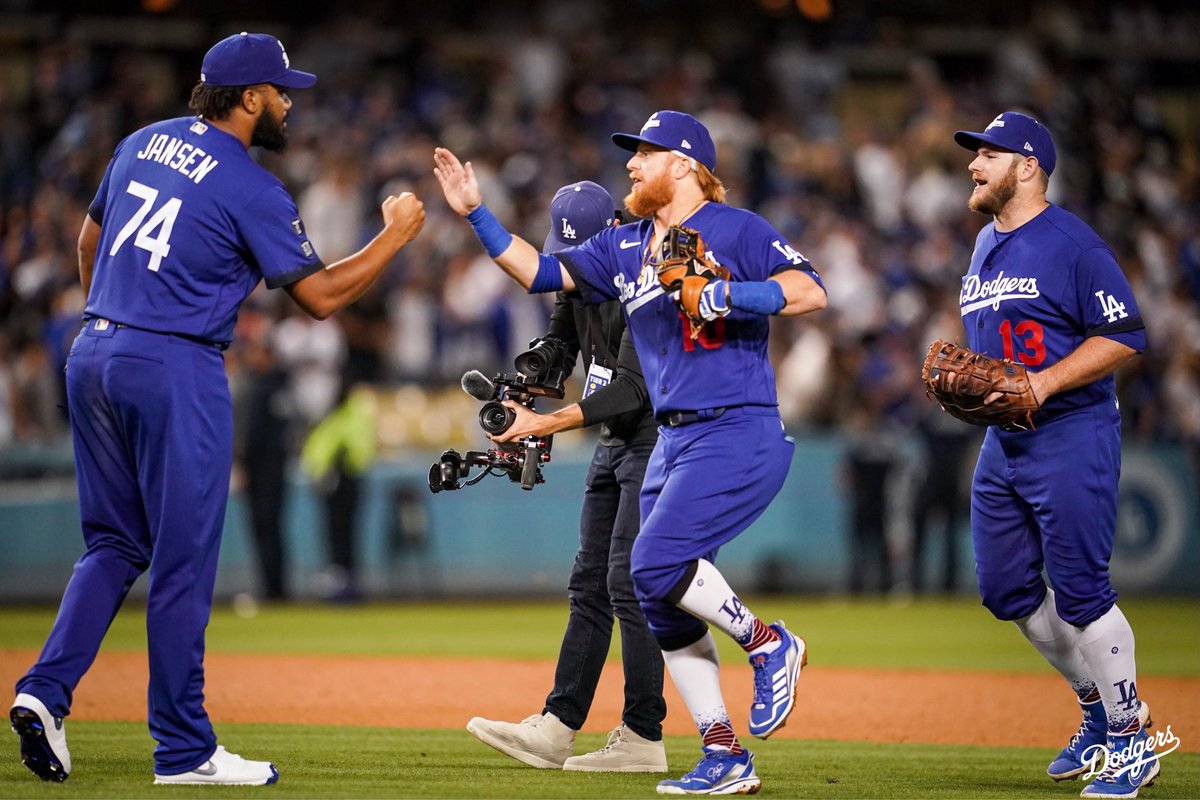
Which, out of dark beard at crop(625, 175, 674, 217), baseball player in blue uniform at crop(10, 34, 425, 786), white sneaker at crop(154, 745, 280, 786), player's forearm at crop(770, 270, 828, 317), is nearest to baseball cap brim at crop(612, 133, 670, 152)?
dark beard at crop(625, 175, 674, 217)

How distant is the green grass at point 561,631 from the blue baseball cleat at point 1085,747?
4.40m

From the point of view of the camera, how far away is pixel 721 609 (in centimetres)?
588

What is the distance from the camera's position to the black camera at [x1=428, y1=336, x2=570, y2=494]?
660 centimetres

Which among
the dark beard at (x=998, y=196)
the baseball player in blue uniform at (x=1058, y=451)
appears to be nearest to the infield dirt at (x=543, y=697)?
the baseball player in blue uniform at (x=1058, y=451)

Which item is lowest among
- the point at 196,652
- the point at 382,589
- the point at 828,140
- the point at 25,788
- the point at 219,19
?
the point at 382,589

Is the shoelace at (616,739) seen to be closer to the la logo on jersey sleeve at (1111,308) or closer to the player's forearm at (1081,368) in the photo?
the player's forearm at (1081,368)

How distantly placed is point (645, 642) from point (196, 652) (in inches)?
77.7

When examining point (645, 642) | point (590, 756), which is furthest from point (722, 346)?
point (590, 756)

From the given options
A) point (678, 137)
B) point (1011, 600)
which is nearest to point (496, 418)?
point (678, 137)

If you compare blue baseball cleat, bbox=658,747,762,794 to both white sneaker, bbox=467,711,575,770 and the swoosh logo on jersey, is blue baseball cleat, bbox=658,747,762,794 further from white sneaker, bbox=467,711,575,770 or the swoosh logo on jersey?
the swoosh logo on jersey

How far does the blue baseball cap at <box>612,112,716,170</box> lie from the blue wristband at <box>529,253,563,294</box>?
1.83 ft

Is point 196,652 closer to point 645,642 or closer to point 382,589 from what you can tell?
point 645,642

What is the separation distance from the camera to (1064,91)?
2283cm

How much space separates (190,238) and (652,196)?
1.80 meters
